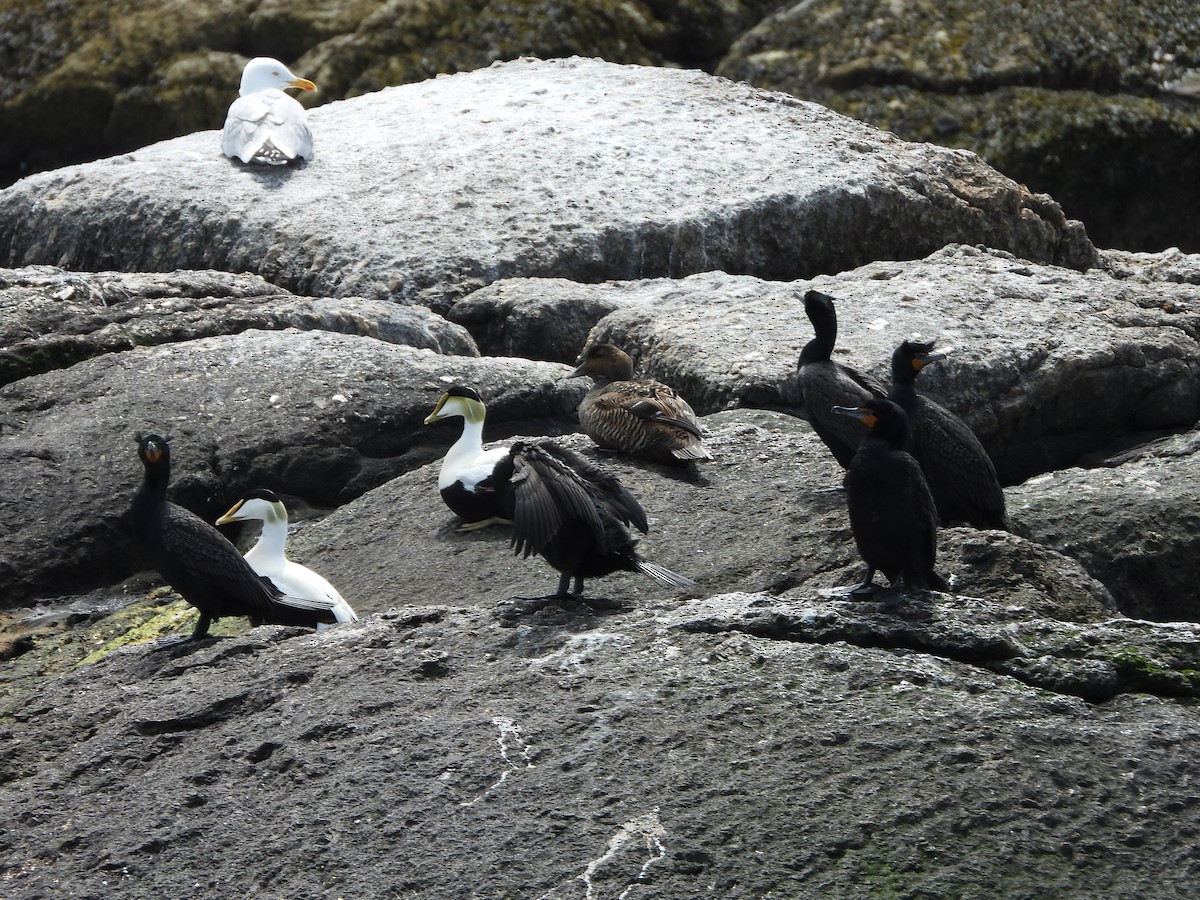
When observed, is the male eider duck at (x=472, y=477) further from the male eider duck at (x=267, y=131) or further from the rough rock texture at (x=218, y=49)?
the rough rock texture at (x=218, y=49)

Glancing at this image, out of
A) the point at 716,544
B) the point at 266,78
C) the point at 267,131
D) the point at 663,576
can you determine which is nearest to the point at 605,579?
the point at 716,544

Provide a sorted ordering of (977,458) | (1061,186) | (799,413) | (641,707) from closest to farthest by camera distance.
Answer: (641,707) → (977,458) → (799,413) → (1061,186)

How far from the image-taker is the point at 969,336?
9.43m

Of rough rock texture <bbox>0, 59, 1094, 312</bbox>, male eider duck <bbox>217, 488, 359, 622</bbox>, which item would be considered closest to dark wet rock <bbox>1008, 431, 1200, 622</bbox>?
male eider duck <bbox>217, 488, 359, 622</bbox>

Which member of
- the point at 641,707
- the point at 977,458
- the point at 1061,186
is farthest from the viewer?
the point at 1061,186

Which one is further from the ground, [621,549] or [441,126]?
[441,126]

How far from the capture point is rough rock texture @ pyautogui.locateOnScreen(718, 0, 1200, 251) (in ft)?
51.4

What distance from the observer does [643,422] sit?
796cm

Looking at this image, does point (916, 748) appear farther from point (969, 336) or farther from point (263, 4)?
point (263, 4)

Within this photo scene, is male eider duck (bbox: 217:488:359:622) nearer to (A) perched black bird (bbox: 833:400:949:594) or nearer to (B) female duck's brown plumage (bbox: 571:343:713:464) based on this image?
(B) female duck's brown plumage (bbox: 571:343:713:464)

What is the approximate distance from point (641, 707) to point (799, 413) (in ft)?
14.5

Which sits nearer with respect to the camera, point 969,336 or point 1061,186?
point 969,336

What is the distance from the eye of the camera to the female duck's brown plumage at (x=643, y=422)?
791 cm

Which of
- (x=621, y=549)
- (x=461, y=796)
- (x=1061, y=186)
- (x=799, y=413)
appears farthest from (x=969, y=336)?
(x=1061, y=186)
